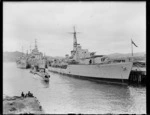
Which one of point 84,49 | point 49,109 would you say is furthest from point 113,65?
point 84,49

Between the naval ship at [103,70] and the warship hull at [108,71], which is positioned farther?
the naval ship at [103,70]

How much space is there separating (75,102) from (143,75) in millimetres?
15675

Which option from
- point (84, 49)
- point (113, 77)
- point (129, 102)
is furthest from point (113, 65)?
point (84, 49)

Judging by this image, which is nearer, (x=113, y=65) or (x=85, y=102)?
(x=85, y=102)

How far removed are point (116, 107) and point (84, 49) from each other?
32.5 meters

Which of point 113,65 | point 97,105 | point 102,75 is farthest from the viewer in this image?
point 102,75

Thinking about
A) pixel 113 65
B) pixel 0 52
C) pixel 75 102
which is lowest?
pixel 75 102

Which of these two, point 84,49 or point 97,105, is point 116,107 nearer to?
point 97,105

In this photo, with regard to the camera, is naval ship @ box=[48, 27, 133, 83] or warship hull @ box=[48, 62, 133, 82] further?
naval ship @ box=[48, 27, 133, 83]

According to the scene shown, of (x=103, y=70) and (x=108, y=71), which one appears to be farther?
(x=103, y=70)

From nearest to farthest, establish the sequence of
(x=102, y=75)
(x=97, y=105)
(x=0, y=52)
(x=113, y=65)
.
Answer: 1. (x=0, y=52)
2. (x=97, y=105)
3. (x=113, y=65)
4. (x=102, y=75)

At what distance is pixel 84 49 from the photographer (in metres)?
46.5

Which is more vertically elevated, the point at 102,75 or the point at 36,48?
the point at 36,48

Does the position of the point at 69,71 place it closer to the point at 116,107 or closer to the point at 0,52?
the point at 116,107
